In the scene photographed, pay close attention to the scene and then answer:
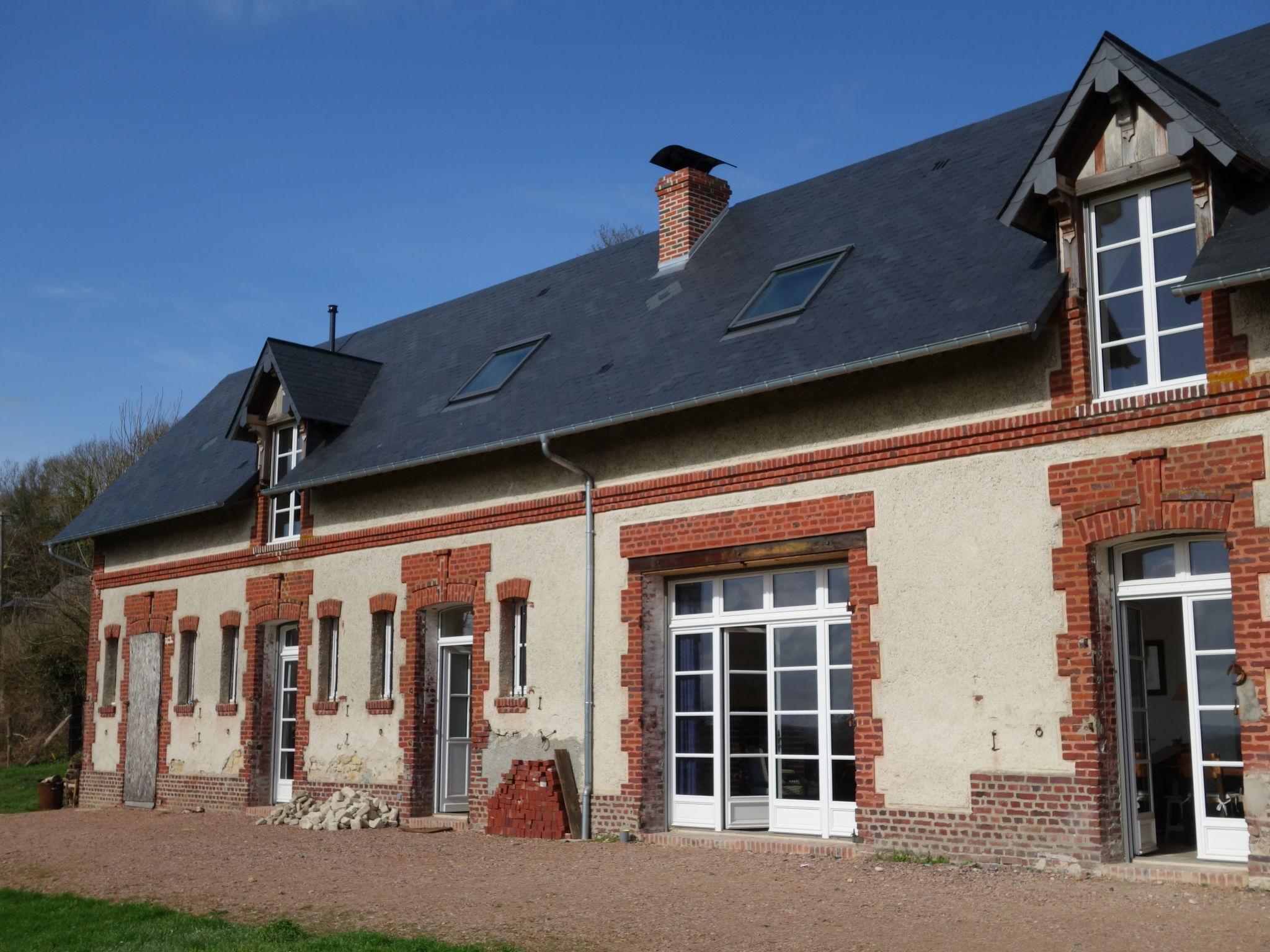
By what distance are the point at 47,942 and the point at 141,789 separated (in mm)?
11424

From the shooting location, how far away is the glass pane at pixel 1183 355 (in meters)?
8.95

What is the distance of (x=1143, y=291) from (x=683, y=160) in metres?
7.17

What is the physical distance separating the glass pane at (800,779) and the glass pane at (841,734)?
0.25m

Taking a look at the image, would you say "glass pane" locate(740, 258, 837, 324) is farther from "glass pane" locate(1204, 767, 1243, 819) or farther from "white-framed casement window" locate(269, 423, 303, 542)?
"white-framed casement window" locate(269, 423, 303, 542)

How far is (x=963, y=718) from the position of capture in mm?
9594

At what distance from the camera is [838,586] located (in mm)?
10984

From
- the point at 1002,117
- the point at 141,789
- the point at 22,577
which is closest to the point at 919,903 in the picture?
the point at 1002,117

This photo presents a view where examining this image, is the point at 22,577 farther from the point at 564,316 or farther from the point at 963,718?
the point at 963,718

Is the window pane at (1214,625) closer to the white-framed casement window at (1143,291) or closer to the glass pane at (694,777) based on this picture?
the white-framed casement window at (1143,291)

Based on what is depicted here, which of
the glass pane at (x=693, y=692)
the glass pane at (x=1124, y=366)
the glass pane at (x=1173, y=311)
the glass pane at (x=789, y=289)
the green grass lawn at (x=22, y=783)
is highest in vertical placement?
the glass pane at (x=789, y=289)

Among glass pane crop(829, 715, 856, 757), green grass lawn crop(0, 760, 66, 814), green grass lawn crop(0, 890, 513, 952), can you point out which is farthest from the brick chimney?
green grass lawn crop(0, 760, 66, 814)

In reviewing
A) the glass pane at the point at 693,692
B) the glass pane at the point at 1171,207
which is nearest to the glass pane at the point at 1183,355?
the glass pane at the point at 1171,207

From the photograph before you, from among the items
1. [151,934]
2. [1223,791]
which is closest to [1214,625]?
[1223,791]

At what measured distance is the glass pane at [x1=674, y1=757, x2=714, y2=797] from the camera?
1172 cm
